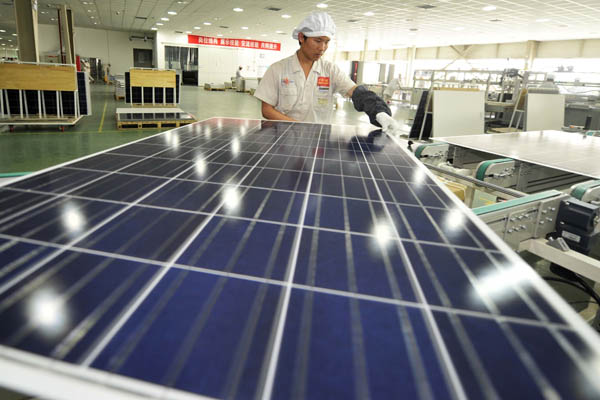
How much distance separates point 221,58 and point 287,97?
89.6 ft

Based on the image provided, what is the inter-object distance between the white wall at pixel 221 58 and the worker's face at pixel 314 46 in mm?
25344

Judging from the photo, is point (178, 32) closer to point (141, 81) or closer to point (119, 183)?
point (141, 81)

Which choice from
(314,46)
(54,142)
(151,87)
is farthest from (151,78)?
(314,46)

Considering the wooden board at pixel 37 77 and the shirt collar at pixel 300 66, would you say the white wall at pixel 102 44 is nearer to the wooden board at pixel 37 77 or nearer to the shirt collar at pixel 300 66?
the wooden board at pixel 37 77

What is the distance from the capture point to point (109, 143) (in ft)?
22.2

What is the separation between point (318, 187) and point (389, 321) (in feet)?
2.27

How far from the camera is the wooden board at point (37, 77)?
708 centimetres

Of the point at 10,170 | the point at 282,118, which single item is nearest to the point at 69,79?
the point at 10,170

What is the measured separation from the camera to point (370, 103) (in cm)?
278

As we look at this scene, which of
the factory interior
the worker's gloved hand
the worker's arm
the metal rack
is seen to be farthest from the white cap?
the metal rack

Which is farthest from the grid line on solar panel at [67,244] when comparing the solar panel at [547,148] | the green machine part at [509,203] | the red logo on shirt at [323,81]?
the red logo on shirt at [323,81]

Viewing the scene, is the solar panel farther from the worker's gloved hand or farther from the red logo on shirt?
the red logo on shirt

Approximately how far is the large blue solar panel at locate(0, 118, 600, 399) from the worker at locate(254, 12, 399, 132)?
7.20ft

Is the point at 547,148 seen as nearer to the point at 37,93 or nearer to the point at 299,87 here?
the point at 299,87
